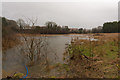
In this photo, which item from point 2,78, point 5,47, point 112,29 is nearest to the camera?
point 2,78

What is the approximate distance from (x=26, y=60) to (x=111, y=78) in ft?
13.0

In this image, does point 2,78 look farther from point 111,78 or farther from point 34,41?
point 111,78

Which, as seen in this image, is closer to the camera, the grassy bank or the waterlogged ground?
the grassy bank

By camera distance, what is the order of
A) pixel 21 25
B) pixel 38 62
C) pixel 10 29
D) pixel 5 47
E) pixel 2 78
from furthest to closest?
pixel 5 47 < pixel 10 29 < pixel 38 62 < pixel 21 25 < pixel 2 78

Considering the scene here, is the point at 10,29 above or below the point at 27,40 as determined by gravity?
above

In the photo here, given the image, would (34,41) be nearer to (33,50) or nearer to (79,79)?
(33,50)

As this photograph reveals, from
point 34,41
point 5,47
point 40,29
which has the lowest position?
point 5,47

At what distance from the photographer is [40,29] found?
349cm

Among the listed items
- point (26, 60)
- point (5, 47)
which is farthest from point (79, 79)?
point (5, 47)

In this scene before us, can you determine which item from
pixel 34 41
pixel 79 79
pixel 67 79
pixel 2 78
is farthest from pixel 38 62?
pixel 79 79

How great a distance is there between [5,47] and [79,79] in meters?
7.08

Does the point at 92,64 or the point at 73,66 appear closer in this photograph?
the point at 73,66

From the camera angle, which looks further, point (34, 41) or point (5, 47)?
point (5, 47)

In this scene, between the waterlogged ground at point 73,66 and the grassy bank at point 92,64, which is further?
the waterlogged ground at point 73,66
